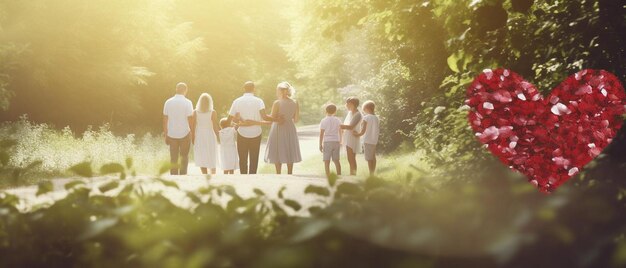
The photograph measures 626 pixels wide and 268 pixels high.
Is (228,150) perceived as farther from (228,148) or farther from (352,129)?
(352,129)

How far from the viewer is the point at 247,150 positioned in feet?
44.3

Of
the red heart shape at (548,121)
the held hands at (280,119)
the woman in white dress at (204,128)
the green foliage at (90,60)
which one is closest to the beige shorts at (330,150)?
the held hands at (280,119)

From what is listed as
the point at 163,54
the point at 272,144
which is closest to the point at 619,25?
the point at 272,144

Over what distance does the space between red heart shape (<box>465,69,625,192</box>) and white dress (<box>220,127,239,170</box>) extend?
6.40 m

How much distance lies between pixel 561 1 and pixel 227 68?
33.7 metres

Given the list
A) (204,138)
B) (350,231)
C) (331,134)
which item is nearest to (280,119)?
(331,134)

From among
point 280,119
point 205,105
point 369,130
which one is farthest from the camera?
point 369,130

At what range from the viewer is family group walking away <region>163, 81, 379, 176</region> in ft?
43.2

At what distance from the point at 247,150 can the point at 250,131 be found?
1.43 ft

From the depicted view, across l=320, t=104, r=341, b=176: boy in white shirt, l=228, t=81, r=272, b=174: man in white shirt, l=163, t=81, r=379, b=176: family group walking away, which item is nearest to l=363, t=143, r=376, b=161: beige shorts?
l=163, t=81, r=379, b=176: family group walking away

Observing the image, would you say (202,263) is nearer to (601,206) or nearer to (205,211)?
(205,211)

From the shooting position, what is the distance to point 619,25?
23.7 ft

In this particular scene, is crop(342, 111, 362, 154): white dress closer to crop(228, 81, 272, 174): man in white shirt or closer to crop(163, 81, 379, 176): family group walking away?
crop(163, 81, 379, 176): family group walking away

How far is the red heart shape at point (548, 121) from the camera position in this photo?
755cm
